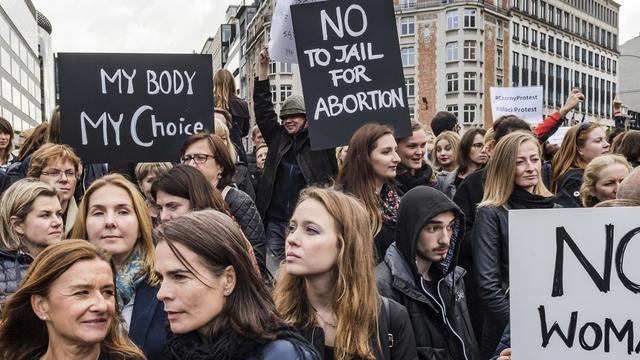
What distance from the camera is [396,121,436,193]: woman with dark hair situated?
549 cm

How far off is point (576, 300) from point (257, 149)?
17.4 feet

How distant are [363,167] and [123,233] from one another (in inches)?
64.3

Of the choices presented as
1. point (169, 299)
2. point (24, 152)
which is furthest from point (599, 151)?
point (24, 152)

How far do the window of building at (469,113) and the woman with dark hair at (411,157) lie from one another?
57222mm

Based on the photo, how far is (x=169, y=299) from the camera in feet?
8.15

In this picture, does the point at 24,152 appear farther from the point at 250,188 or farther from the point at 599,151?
the point at 599,151

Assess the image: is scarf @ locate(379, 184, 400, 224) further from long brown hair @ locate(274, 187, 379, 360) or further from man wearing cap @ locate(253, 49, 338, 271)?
long brown hair @ locate(274, 187, 379, 360)

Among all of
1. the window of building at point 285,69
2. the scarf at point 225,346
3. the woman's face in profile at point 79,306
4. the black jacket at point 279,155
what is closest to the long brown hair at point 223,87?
the black jacket at point 279,155

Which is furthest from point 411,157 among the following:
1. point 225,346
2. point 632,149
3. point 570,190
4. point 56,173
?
point 225,346

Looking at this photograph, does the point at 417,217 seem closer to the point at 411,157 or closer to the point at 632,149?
the point at 411,157

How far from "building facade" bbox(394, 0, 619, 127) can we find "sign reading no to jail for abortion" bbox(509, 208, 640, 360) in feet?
195

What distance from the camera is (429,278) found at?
3.69 m

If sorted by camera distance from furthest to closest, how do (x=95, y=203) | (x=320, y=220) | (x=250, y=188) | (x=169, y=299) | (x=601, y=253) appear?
1. (x=250, y=188)
2. (x=95, y=203)
3. (x=320, y=220)
4. (x=601, y=253)
5. (x=169, y=299)

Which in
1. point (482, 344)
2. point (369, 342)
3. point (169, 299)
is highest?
point (169, 299)
